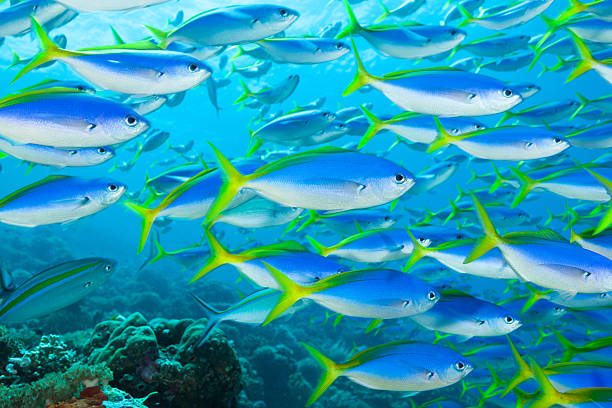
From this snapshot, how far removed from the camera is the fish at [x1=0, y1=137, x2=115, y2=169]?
114 inches

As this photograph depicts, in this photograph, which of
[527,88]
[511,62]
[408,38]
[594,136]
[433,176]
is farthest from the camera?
[511,62]

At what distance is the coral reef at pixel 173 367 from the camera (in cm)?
370

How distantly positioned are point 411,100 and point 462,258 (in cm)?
156

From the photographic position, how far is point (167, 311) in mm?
12719

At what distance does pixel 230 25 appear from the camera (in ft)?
11.3

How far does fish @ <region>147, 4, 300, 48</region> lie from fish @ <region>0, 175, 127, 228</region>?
159 cm

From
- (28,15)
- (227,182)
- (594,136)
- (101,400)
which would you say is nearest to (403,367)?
(227,182)

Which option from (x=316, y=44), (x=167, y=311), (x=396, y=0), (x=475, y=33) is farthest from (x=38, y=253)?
(x=475, y=33)

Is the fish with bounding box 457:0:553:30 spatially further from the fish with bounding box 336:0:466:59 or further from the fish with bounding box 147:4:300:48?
the fish with bounding box 147:4:300:48

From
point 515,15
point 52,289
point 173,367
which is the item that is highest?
point 515,15

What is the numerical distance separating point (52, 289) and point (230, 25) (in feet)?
8.90

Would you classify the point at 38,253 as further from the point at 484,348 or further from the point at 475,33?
the point at 475,33

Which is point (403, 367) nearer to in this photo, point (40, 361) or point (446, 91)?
point (446, 91)

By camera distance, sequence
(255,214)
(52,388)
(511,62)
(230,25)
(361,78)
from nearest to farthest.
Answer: (52,388) → (361,78) → (230,25) → (255,214) → (511,62)
